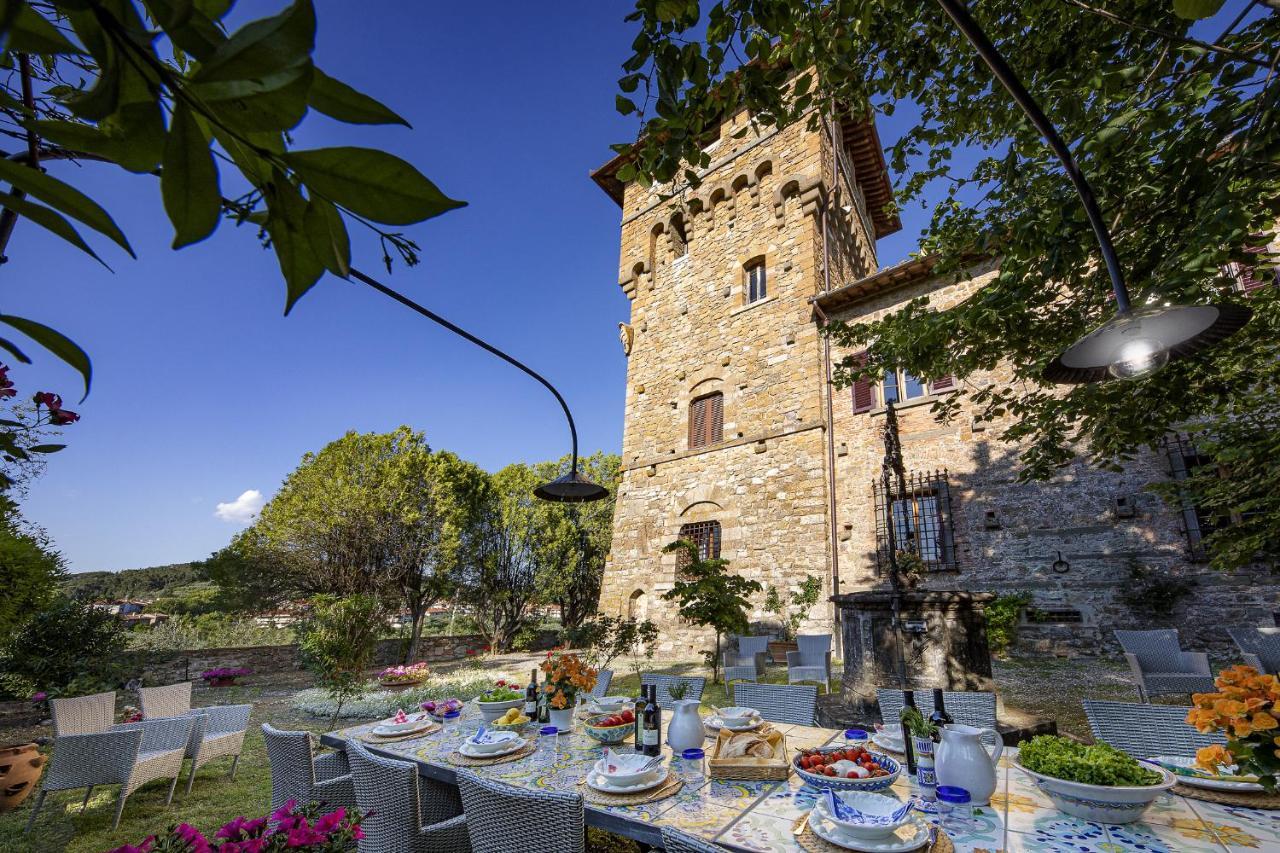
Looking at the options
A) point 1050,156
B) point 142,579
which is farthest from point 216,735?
point 142,579

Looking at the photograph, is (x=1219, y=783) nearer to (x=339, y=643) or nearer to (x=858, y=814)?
(x=858, y=814)

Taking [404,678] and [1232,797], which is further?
[404,678]

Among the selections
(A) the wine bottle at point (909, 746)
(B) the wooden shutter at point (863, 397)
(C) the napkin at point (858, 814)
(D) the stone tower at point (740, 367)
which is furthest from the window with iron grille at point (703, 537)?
(C) the napkin at point (858, 814)

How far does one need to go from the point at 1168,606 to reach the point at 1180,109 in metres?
7.16

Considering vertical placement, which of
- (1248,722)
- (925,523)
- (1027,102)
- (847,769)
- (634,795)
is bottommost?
(634,795)

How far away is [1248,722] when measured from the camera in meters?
1.96

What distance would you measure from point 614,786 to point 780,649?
24.4 feet

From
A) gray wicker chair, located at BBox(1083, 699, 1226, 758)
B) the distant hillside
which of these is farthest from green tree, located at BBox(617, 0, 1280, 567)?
the distant hillside

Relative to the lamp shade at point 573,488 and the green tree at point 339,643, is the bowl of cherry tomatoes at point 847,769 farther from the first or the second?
the green tree at point 339,643

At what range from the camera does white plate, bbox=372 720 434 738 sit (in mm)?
3654

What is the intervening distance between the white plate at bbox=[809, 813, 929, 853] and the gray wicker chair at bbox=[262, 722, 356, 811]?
8.50 ft

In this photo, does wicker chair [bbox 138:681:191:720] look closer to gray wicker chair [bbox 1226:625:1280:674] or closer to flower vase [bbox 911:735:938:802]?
flower vase [bbox 911:735:938:802]

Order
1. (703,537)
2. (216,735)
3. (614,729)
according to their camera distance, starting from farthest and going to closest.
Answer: (703,537), (216,735), (614,729)

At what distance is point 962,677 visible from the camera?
17.4ft
